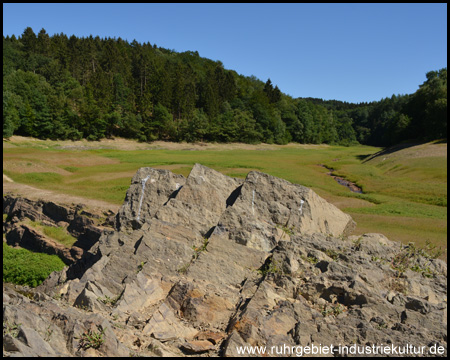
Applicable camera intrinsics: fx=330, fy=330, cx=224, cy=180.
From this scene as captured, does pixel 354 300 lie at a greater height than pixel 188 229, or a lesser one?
lesser

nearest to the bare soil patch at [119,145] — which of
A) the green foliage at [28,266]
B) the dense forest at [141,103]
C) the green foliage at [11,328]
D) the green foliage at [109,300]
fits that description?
the dense forest at [141,103]

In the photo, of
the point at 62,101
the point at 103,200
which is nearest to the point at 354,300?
the point at 103,200

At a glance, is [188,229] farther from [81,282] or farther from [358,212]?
[358,212]

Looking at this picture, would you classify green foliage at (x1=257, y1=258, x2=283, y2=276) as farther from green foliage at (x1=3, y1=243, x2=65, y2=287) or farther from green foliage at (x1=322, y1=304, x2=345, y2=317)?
green foliage at (x1=3, y1=243, x2=65, y2=287)

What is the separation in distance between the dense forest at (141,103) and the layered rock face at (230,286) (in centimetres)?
8279

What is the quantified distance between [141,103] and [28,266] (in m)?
104

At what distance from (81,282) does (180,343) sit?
4.77 metres

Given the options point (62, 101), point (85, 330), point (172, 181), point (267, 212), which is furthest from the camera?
point (62, 101)

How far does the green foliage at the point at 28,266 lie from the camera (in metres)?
20.2

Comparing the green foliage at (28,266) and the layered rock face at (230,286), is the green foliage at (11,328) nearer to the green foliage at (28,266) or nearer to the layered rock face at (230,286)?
the layered rock face at (230,286)

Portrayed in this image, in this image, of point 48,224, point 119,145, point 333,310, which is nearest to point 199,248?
point 333,310

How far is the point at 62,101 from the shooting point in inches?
3903

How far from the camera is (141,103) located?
119 meters

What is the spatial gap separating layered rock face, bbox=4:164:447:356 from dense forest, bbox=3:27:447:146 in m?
82.8
